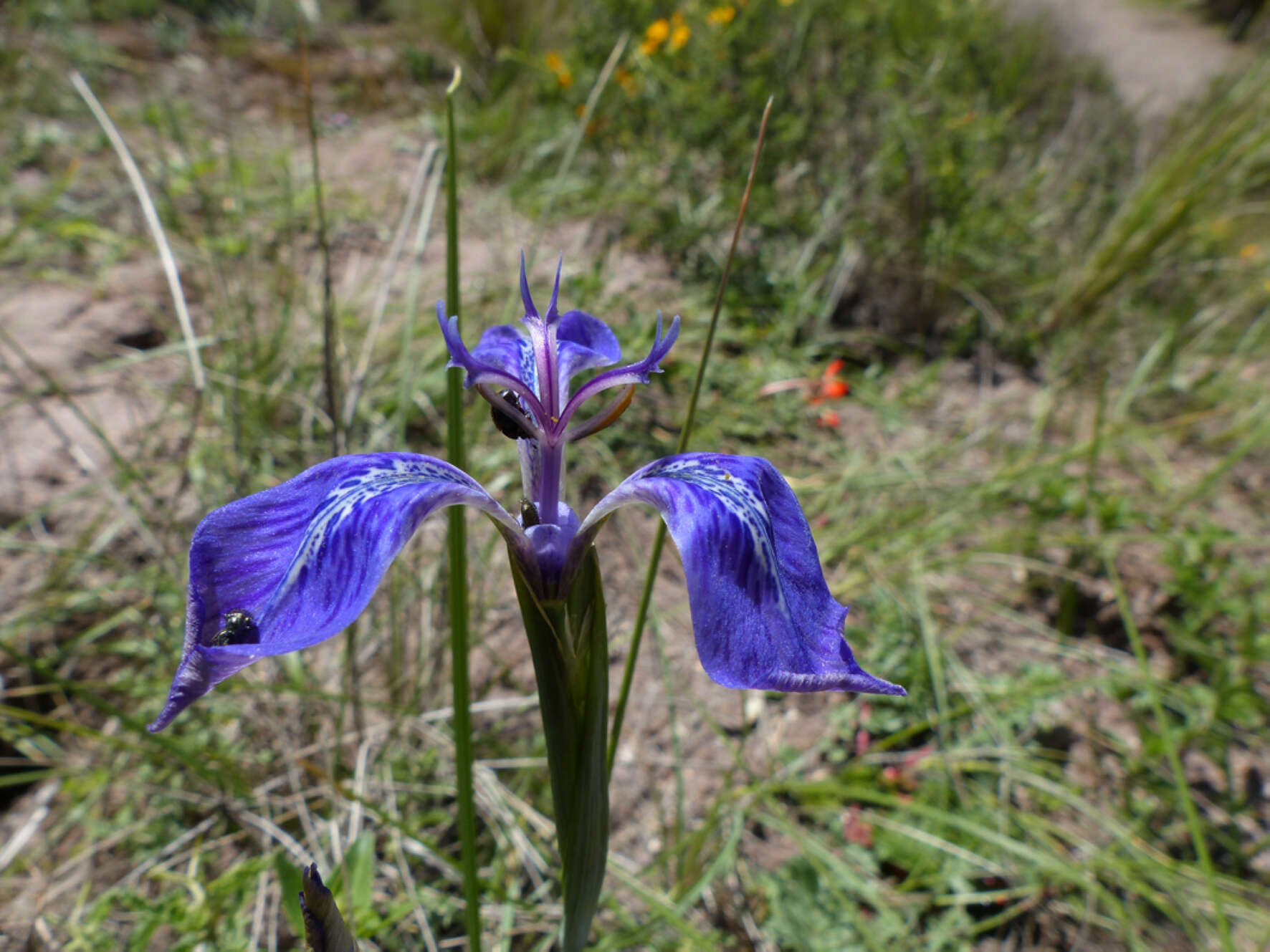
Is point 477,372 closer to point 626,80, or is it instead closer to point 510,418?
point 510,418

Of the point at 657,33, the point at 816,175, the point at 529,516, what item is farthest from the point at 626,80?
the point at 529,516

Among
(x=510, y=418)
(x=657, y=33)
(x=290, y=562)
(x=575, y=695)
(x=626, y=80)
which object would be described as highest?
(x=657, y=33)

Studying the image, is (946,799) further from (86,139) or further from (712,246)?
(86,139)

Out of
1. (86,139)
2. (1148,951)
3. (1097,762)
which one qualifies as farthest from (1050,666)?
(86,139)

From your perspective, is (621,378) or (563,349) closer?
(621,378)

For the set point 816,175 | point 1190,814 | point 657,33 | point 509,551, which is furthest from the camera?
point 657,33

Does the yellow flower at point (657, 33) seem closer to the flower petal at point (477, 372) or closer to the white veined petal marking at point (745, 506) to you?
the flower petal at point (477, 372)

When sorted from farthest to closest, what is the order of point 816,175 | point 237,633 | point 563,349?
point 816,175 → point 563,349 → point 237,633

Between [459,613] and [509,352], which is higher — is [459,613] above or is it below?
below
